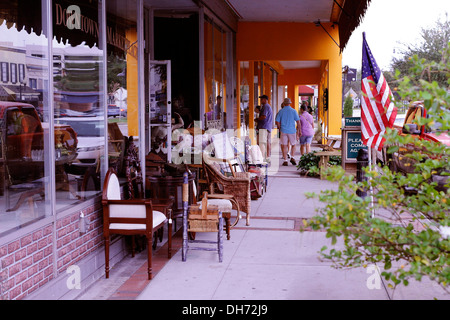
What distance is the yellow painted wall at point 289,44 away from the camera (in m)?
15.3

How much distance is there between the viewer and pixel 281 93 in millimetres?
35188

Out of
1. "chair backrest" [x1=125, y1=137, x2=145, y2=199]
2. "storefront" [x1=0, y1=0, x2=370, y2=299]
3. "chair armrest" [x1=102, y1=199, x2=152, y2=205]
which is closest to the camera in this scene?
"storefront" [x1=0, y1=0, x2=370, y2=299]

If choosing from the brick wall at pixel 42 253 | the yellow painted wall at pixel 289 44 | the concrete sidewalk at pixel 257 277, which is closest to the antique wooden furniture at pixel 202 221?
the concrete sidewalk at pixel 257 277

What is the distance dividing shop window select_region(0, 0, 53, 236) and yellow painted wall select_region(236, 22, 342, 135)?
9.97 meters

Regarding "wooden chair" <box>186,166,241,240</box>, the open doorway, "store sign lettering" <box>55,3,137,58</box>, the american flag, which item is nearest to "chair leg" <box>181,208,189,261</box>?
"wooden chair" <box>186,166,241,240</box>

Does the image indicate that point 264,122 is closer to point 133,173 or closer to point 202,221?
point 133,173

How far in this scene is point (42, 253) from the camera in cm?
434

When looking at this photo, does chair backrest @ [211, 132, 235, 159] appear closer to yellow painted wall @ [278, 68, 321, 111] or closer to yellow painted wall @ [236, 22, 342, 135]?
yellow painted wall @ [236, 22, 342, 135]

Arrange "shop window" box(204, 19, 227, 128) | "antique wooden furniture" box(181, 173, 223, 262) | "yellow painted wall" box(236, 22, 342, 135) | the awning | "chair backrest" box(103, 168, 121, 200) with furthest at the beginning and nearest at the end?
"yellow painted wall" box(236, 22, 342, 135) < "shop window" box(204, 19, 227, 128) < the awning < "antique wooden furniture" box(181, 173, 223, 262) < "chair backrest" box(103, 168, 121, 200)

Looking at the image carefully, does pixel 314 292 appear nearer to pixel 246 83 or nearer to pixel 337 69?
pixel 337 69

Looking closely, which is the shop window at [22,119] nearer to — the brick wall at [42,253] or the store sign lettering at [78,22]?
the store sign lettering at [78,22]

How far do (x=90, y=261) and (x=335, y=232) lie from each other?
3.05 m

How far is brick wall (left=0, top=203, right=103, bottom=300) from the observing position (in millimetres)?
3846
